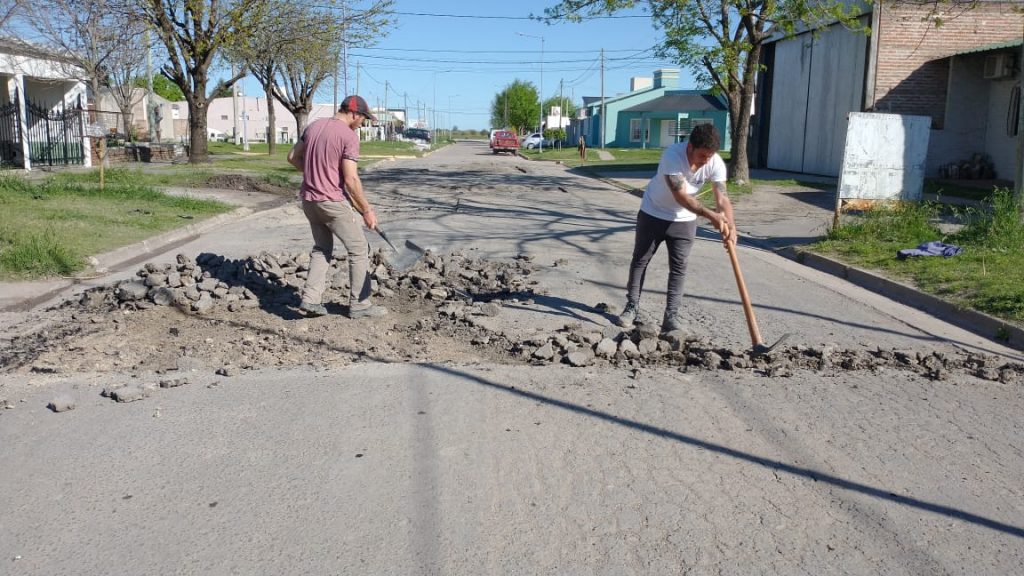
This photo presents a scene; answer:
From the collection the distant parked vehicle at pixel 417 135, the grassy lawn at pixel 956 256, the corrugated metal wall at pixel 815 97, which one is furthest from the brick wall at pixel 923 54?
the distant parked vehicle at pixel 417 135

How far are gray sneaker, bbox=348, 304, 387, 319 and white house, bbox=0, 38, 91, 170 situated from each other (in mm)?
20616

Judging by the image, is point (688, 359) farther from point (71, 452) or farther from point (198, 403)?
point (71, 452)

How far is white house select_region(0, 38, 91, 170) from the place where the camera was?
2362 centimetres

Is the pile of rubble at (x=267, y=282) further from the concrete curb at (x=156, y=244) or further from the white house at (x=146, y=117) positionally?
the white house at (x=146, y=117)

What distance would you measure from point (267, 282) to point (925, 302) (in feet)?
20.6

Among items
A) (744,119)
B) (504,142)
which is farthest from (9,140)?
(504,142)

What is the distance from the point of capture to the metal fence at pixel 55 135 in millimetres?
25453

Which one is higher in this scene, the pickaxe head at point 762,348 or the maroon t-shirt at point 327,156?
the maroon t-shirt at point 327,156

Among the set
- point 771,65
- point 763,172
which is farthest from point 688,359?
point 771,65

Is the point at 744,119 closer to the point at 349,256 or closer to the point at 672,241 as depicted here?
the point at 672,241

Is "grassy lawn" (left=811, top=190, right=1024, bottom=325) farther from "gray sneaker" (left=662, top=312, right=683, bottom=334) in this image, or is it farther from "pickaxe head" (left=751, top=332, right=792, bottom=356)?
"gray sneaker" (left=662, top=312, right=683, bottom=334)

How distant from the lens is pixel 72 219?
41.1 ft

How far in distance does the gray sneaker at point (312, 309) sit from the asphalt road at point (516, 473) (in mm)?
1272

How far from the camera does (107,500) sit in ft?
12.1
